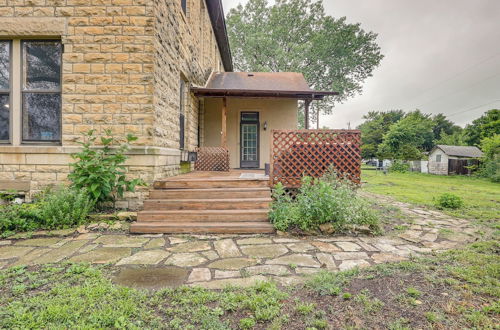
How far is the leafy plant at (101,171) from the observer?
13.4ft

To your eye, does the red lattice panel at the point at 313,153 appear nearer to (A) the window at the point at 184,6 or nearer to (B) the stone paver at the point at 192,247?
(B) the stone paver at the point at 192,247

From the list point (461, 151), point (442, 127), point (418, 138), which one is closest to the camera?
point (418, 138)

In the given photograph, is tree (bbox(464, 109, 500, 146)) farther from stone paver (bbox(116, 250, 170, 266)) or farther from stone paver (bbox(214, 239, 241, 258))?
stone paver (bbox(116, 250, 170, 266))

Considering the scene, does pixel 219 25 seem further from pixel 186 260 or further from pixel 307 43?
pixel 307 43

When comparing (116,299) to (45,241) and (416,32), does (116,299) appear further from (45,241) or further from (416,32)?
(416,32)

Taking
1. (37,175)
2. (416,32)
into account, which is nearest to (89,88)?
(37,175)

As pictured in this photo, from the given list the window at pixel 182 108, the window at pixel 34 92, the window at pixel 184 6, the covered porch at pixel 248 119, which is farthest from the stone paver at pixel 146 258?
the covered porch at pixel 248 119

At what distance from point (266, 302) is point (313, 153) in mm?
3926

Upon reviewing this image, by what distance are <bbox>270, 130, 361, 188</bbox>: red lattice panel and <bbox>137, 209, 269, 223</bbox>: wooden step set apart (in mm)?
1365

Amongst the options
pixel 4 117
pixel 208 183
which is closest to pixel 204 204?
pixel 208 183

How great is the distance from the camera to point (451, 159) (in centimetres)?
2206

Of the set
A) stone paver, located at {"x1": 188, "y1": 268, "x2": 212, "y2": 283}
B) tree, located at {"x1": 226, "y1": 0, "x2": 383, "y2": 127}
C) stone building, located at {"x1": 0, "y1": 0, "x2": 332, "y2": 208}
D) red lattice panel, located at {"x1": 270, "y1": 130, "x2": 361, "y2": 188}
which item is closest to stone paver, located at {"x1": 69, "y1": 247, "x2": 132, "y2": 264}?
stone paver, located at {"x1": 188, "y1": 268, "x2": 212, "y2": 283}

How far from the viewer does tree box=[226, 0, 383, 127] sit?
20.1 metres

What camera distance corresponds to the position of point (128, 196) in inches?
180
